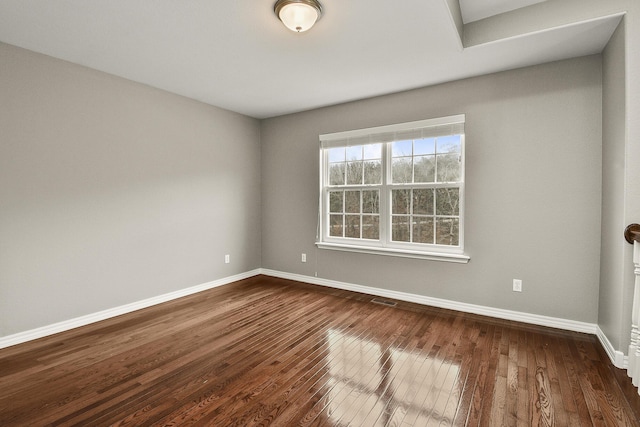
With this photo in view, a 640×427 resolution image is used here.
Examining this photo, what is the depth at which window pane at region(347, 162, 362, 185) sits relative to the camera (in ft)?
14.1

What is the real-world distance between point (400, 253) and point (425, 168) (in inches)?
42.9

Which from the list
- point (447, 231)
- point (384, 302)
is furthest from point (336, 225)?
point (447, 231)

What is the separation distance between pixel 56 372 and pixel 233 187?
2.96 metres

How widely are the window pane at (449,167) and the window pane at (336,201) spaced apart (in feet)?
4.61

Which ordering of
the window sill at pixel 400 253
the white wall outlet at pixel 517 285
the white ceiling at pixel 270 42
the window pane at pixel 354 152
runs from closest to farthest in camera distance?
the white ceiling at pixel 270 42 < the white wall outlet at pixel 517 285 < the window sill at pixel 400 253 < the window pane at pixel 354 152

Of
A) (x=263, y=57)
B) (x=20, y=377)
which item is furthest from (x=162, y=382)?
(x=263, y=57)

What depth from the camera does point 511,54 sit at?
2.81 meters

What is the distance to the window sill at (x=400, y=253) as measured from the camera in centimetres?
344

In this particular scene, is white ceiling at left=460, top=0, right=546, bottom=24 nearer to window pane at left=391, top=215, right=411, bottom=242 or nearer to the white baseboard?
window pane at left=391, top=215, right=411, bottom=242

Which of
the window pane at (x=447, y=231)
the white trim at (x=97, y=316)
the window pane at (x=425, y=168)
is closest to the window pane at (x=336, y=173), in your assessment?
the window pane at (x=425, y=168)

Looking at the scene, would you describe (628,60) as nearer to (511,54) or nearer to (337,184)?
(511,54)

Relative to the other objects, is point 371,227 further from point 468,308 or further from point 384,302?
point 468,308

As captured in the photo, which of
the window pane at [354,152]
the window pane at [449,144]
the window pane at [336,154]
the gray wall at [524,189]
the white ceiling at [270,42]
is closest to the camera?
the white ceiling at [270,42]

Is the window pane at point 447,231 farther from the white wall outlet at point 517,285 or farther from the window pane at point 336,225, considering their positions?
the window pane at point 336,225
